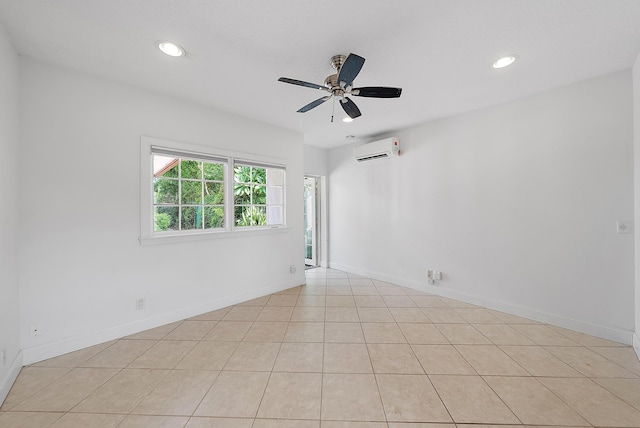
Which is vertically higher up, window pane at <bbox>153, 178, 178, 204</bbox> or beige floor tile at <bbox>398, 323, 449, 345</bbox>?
window pane at <bbox>153, 178, 178, 204</bbox>

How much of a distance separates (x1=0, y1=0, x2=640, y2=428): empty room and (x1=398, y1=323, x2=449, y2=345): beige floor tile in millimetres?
45

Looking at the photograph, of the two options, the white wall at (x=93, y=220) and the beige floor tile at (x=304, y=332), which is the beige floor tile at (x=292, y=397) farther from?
the white wall at (x=93, y=220)

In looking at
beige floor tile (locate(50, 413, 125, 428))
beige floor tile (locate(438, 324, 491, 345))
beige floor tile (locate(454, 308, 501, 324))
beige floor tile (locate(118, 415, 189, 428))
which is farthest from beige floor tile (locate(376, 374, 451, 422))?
beige floor tile (locate(50, 413, 125, 428))

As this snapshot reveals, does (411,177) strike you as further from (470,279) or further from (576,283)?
→ (576,283)

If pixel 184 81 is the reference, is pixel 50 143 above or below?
below

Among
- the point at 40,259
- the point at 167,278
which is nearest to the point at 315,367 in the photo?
the point at 167,278

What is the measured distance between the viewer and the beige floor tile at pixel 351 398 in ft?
5.07

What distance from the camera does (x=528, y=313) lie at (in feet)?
9.45

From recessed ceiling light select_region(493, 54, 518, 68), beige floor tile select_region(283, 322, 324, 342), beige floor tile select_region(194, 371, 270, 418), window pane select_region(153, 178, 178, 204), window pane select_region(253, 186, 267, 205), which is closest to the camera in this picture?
beige floor tile select_region(194, 371, 270, 418)

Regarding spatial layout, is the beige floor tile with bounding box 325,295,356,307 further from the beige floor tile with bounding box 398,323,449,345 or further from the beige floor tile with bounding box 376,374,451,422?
the beige floor tile with bounding box 376,374,451,422

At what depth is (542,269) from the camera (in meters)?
2.79

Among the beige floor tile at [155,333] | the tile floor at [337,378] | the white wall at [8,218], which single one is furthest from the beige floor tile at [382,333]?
the white wall at [8,218]

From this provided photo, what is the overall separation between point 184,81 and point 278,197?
1.95m

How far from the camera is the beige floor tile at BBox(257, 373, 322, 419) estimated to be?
5.15 feet
